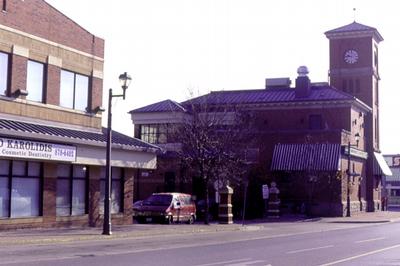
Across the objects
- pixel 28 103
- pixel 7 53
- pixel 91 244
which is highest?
pixel 7 53

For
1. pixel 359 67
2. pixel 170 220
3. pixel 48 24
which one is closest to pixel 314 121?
pixel 359 67

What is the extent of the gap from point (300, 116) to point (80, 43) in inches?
1366

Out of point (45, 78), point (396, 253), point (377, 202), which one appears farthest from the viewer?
point (377, 202)

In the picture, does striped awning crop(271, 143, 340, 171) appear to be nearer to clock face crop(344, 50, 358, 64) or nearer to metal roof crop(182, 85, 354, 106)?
metal roof crop(182, 85, 354, 106)

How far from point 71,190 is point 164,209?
7708mm

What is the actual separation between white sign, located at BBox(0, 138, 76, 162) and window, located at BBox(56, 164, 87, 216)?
1.41 m

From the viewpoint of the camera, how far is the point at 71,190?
103 feet

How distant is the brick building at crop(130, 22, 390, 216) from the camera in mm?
56094

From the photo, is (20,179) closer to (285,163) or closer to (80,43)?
(80,43)

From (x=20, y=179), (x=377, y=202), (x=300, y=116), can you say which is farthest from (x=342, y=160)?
(x=20, y=179)

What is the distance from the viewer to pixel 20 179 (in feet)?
93.9

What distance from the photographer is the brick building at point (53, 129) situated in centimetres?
2816

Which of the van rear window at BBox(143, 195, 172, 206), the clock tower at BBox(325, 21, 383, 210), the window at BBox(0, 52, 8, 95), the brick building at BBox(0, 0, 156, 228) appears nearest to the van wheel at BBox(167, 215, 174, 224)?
the van rear window at BBox(143, 195, 172, 206)

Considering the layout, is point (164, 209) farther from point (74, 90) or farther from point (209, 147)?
point (74, 90)
